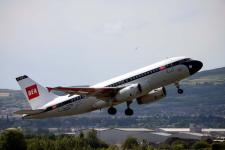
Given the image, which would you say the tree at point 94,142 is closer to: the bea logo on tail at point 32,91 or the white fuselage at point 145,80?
the bea logo on tail at point 32,91

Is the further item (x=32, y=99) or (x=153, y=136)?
(x=153, y=136)

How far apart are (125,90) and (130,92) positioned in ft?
2.62

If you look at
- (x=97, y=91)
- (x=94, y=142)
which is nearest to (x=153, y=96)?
(x=97, y=91)

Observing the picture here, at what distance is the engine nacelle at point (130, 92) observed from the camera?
77062 mm

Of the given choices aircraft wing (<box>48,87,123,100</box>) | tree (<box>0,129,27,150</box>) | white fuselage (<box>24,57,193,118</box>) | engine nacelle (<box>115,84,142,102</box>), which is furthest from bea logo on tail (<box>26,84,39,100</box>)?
tree (<box>0,129,27,150</box>)

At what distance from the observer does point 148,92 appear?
80.5m

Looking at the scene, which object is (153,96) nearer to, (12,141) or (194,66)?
(194,66)

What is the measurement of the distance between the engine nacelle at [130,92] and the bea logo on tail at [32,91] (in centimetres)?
1664

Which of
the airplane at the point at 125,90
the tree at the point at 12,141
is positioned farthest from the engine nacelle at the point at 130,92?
the tree at the point at 12,141

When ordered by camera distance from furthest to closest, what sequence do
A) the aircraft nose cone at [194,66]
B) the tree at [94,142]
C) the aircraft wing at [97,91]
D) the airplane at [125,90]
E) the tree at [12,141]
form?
the tree at [94,142] → the tree at [12,141] → the aircraft nose cone at [194,66] → the airplane at [125,90] → the aircraft wing at [97,91]

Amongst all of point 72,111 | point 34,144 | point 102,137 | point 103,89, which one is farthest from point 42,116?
point 102,137

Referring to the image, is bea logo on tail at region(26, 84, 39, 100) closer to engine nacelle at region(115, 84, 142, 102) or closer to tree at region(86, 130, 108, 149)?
engine nacelle at region(115, 84, 142, 102)

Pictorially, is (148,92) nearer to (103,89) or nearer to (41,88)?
(103,89)

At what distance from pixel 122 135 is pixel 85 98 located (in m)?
103
